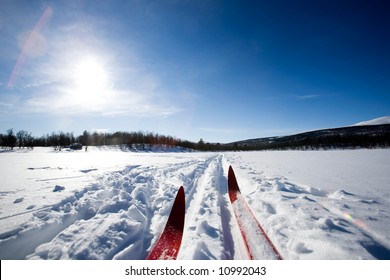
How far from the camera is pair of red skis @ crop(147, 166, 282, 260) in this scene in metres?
2.79

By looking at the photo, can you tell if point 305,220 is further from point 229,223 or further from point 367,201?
point 367,201

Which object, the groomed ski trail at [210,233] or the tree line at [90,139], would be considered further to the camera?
the tree line at [90,139]

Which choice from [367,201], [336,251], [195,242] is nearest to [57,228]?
[195,242]

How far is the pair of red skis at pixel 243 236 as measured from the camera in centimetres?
279

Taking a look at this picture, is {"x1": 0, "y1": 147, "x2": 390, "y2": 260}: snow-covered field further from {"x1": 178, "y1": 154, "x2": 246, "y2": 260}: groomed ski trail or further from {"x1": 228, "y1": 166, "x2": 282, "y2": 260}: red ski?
{"x1": 228, "y1": 166, "x2": 282, "y2": 260}: red ski

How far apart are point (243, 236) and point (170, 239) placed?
1354 mm

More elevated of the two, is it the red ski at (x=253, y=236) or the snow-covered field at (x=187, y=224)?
the snow-covered field at (x=187, y=224)

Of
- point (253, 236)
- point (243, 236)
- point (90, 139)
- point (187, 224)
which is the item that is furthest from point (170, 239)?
point (90, 139)

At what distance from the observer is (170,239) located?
313 centimetres

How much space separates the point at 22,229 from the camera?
A: 3021 mm

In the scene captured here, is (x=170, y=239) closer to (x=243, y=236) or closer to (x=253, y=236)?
(x=243, y=236)

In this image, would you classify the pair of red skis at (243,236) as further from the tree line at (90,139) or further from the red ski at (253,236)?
the tree line at (90,139)

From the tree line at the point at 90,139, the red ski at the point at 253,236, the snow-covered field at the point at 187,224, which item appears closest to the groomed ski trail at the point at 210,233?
the snow-covered field at the point at 187,224

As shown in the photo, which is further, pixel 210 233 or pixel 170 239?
pixel 210 233
